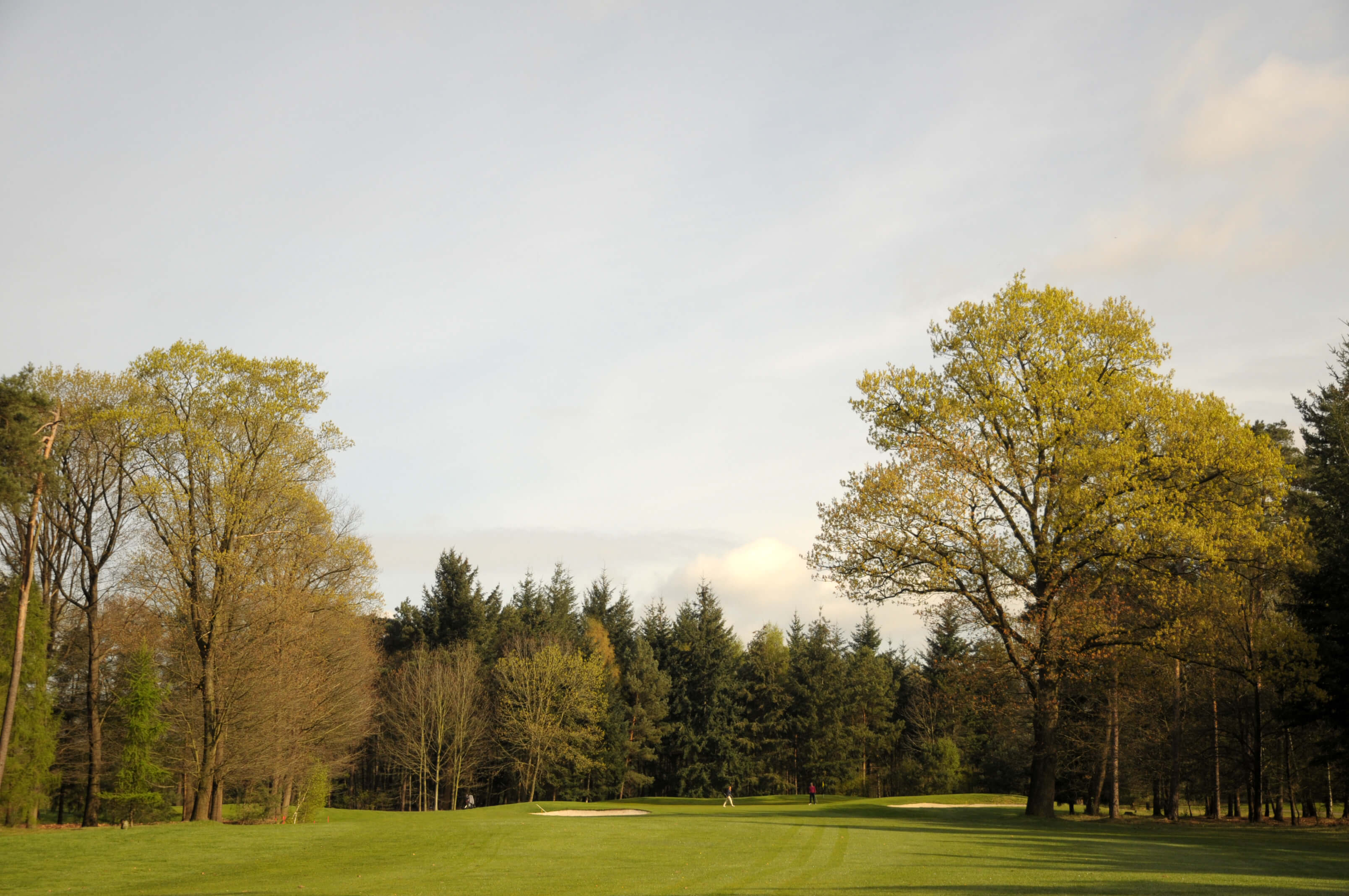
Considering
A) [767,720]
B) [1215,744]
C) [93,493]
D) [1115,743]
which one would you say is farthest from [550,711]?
[1215,744]

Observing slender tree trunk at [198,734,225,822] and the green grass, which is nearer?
the green grass

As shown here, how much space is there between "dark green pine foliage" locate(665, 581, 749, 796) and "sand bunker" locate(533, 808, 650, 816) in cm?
1660

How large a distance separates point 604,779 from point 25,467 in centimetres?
4349

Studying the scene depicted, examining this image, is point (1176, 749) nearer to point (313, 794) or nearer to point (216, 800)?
point (216, 800)

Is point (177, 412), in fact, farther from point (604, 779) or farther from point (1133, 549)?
A: point (604, 779)

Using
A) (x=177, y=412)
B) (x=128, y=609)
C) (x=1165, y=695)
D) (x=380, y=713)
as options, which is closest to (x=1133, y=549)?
(x=1165, y=695)

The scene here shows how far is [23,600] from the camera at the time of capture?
2750cm

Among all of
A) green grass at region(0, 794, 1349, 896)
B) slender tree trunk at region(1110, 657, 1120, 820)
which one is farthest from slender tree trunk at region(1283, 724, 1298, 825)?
green grass at region(0, 794, 1349, 896)

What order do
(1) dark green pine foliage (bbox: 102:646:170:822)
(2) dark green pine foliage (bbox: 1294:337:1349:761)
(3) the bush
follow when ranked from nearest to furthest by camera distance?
(2) dark green pine foliage (bbox: 1294:337:1349:761) → (1) dark green pine foliage (bbox: 102:646:170:822) → (3) the bush

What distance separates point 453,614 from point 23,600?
41091 millimetres

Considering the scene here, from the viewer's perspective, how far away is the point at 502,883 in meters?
15.2

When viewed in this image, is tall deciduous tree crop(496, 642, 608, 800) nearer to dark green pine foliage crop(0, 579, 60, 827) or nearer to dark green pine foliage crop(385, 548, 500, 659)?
dark green pine foliage crop(385, 548, 500, 659)

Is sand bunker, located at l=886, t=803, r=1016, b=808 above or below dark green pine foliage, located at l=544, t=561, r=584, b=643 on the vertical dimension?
below

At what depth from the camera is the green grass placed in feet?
45.3
